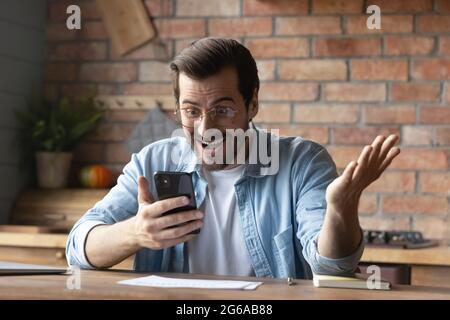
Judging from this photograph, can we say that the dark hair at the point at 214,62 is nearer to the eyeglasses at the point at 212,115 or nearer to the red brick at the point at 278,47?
the eyeglasses at the point at 212,115

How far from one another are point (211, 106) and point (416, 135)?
1385 mm

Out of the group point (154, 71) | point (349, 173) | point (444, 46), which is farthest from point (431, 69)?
point (349, 173)

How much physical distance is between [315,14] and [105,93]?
0.97 m

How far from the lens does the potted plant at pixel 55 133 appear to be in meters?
3.41

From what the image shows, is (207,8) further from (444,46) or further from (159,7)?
(444,46)

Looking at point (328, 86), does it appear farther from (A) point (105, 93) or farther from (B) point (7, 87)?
A: (B) point (7, 87)

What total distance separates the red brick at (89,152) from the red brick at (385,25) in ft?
3.84

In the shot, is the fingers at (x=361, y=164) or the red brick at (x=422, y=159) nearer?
the fingers at (x=361, y=164)

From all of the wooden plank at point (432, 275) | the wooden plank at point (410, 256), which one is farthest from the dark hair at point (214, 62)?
the wooden plank at point (432, 275)

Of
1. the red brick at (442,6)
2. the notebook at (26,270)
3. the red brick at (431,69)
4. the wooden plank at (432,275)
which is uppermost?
the red brick at (442,6)

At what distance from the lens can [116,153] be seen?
3477 mm

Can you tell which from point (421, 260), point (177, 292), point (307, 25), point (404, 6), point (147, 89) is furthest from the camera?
point (147, 89)

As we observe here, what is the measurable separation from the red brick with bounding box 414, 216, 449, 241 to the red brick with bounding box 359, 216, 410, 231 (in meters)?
0.04

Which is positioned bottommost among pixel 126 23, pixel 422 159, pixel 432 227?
pixel 432 227
